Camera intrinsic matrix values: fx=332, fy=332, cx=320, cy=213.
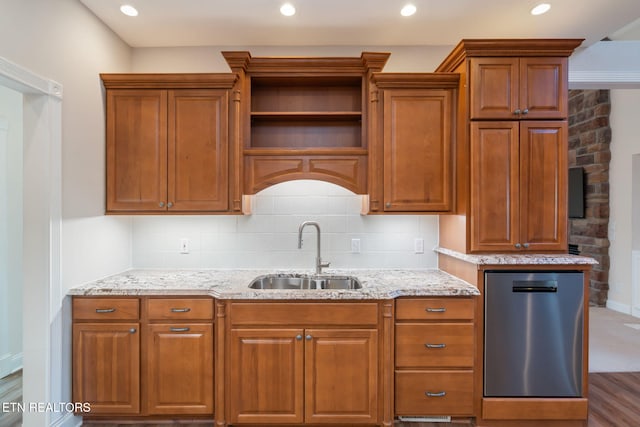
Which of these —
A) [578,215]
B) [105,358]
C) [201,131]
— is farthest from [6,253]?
[578,215]

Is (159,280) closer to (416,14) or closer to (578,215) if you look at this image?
(416,14)

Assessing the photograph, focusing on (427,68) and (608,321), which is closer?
(427,68)

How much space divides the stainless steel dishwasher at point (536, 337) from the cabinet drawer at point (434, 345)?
0.14 m

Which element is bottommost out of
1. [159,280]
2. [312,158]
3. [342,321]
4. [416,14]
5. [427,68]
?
[342,321]

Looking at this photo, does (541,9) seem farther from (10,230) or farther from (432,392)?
(10,230)

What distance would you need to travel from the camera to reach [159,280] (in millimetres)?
2408

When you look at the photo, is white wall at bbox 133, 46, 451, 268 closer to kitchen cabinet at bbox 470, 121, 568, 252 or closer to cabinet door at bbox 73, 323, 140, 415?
kitchen cabinet at bbox 470, 121, 568, 252

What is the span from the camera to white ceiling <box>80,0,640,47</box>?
7.50 feet

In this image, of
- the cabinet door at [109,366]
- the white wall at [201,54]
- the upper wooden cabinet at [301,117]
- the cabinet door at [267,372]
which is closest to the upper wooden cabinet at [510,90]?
the upper wooden cabinet at [301,117]

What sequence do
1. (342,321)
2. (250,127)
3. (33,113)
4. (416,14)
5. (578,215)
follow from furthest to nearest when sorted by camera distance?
1. (578,215)
2. (250,127)
3. (416,14)
4. (342,321)
5. (33,113)

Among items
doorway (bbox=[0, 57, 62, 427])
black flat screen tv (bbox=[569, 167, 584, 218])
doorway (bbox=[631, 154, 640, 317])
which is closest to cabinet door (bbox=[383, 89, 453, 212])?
doorway (bbox=[0, 57, 62, 427])

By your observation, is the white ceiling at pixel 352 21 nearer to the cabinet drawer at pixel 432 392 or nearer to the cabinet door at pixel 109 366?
the cabinet door at pixel 109 366

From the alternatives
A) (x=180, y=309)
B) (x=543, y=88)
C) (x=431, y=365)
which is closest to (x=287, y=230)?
(x=180, y=309)

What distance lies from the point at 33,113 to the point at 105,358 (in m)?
1.57
